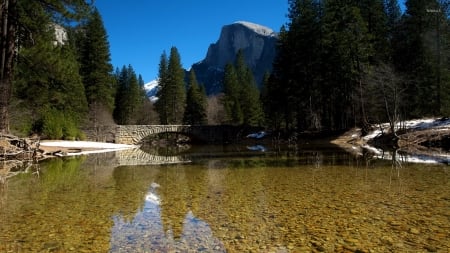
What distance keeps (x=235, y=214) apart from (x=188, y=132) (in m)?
42.7

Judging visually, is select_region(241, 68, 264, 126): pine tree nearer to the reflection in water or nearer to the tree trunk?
the tree trunk

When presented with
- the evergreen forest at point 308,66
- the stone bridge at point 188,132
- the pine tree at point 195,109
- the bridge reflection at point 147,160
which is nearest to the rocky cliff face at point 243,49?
the pine tree at point 195,109

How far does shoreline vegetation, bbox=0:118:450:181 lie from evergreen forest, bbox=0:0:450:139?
1.10 metres

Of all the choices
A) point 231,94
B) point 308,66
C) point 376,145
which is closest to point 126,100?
point 231,94

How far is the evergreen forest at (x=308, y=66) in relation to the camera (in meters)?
17.0

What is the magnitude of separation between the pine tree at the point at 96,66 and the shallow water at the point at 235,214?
115ft

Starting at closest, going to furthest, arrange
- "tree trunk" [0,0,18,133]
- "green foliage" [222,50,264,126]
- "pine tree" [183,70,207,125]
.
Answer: "tree trunk" [0,0,18,133], "green foliage" [222,50,264,126], "pine tree" [183,70,207,125]

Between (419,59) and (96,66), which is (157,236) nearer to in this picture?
(419,59)

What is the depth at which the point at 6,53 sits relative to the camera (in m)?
16.7

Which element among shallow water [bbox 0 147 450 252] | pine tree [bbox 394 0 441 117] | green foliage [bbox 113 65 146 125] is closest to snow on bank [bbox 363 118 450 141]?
pine tree [bbox 394 0 441 117]

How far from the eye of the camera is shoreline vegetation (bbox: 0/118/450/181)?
14.9 m

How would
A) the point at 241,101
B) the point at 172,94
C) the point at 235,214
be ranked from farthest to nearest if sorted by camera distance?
the point at 172,94 < the point at 241,101 < the point at 235,214

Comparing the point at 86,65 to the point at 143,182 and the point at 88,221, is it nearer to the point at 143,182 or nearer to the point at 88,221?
the point at 143,182

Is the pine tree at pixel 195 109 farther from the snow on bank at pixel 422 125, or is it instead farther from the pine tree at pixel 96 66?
the snow on bank at pixel 422 125
